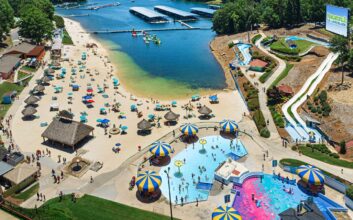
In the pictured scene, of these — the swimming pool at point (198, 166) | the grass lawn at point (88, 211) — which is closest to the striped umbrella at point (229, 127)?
the swimming pool at point (198, 166)

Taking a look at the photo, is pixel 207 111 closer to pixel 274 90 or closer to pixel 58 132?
pixel 274 90

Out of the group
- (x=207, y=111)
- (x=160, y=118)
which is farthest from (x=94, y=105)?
(x=207, y=111)

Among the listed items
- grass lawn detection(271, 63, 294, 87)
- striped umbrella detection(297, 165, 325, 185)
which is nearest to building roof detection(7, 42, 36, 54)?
grass lawn detection(271, 63, 294, 87)

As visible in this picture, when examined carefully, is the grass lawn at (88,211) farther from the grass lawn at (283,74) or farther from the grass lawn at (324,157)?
the grass lawn at (283,74)

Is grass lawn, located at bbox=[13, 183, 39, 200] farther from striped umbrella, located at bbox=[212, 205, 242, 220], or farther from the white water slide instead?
the white water slide

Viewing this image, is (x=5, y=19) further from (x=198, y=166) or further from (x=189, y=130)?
(x=198, y=166)
